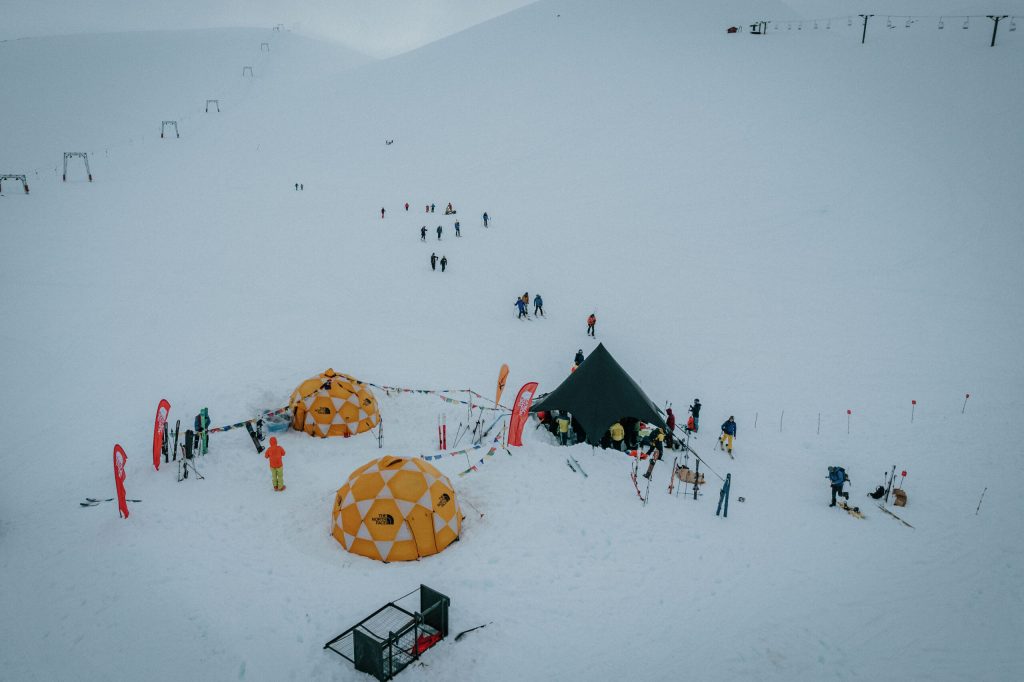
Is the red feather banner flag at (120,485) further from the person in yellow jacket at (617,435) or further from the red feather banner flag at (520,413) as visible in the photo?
the person in yellow jacket at (617,435)

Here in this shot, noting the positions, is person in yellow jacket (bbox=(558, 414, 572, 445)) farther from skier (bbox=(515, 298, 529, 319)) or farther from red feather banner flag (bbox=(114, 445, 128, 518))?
red feather banner flag (bbox=(114, 445, 128, 518))

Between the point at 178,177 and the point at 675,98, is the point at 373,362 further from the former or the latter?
the point at 675,98

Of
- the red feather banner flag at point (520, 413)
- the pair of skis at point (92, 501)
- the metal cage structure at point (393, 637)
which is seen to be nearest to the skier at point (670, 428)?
the red feather banner flag at point (520, 413)

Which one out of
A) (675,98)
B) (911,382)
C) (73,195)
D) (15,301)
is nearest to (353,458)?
(15,301)

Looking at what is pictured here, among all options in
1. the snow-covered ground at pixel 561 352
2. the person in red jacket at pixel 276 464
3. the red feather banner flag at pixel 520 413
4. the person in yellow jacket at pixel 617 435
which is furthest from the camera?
the person in yellow jacket at pixel 617 435

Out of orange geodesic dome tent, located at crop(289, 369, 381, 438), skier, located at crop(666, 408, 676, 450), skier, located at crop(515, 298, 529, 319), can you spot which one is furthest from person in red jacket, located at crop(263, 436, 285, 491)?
skier, located at crop(515, 298, 529, 319)

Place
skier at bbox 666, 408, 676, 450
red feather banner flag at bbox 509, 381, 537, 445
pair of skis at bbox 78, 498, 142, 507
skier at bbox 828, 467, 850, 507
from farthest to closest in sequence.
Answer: skier at bbox 666, 408, 676, 450, red feather banner flag at bbox 509, 381, 537, 445, skier at bbox 828, 467, 850, 507, pair of skis at bbox 78, 498, 142, 507
